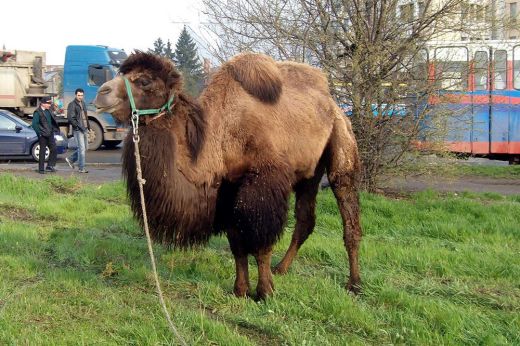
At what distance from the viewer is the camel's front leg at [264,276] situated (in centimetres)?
564

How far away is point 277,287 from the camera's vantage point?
19.2ft

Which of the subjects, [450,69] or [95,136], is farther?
[95,136]

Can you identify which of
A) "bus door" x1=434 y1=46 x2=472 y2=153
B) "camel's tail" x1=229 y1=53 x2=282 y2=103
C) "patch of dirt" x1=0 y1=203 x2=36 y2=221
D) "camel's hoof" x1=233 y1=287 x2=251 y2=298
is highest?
"bus door" x1=434 y1=46 x2=472 y2=153

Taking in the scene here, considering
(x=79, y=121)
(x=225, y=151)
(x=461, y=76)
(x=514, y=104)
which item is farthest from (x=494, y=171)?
(x=225, y=151)

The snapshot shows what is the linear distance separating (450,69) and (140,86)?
7.45 metres

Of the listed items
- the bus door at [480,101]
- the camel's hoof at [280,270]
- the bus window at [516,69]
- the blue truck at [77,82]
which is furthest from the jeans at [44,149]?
the bus window at [516,69]

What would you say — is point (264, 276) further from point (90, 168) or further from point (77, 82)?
point (77, 82)

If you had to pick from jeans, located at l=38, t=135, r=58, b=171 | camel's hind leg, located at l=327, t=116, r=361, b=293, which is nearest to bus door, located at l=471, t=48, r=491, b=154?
camel's hind leg, located at l=327, t=116, r=361, b=293

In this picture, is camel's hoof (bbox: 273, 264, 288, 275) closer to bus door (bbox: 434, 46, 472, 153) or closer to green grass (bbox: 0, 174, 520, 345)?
green grass (bbox: 0, 174, 520, 345)

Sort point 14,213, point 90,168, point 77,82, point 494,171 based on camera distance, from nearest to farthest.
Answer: point 14,213
point 494,171
point 90,168
point 77,82

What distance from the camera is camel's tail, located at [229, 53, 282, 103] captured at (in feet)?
19.3

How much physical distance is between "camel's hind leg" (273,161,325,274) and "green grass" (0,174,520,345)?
0.94ft

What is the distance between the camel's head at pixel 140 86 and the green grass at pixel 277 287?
165 centimetres

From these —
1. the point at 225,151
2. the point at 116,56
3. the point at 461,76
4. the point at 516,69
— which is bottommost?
the point at 225,151
